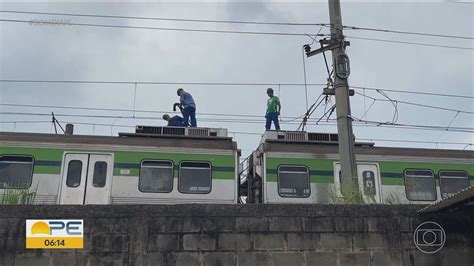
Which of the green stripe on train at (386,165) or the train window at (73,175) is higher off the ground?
the green stripe on train at (386,165)

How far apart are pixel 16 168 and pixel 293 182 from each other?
673 centimetres

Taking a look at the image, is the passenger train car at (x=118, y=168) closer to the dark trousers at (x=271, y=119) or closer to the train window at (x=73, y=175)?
the train window at (x=73, y=175)

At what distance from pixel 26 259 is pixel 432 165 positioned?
10.7 metres

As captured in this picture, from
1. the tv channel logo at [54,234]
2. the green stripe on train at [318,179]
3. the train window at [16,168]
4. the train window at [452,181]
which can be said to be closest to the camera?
the tv channel logo at [54,234]

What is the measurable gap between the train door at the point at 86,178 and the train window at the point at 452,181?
28.4 ft

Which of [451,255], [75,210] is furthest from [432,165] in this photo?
[75,210]

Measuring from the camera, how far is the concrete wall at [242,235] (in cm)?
685

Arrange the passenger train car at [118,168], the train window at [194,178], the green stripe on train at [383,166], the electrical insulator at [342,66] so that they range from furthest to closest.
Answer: the green stripe on train at [383,166], the train window at [194,178], the passenger train car at [118,168], the electrical insulator at [342,66]

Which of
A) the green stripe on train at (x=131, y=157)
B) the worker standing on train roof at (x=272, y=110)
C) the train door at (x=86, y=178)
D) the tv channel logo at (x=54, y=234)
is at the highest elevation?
the worker standing on train roof at (x=272, y=110)

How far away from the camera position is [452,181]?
13914 mm

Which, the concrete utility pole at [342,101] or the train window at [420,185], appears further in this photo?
the train window at [420,185]

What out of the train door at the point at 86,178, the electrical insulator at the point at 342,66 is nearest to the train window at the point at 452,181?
the electrical insulator at the point at 342,66

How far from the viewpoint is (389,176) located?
13.6 meters

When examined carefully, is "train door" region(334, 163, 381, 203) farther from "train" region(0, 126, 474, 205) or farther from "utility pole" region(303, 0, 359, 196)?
"utility pole" region(303, 0, 359, 196)
